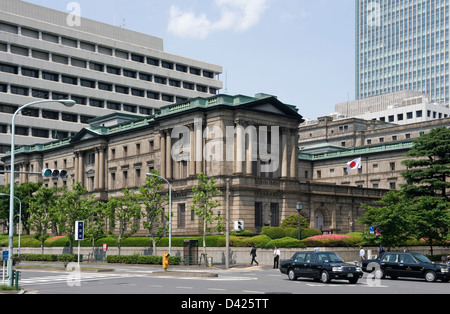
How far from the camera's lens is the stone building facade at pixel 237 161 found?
72.7 m

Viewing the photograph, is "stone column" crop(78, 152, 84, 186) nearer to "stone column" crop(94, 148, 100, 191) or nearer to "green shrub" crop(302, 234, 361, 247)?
"stone column" crop(94, 148, 100, 191)

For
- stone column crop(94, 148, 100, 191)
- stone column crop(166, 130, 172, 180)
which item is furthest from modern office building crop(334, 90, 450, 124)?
stone column crop(166, 130, 172, 180)

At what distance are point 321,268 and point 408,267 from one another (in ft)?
19.4

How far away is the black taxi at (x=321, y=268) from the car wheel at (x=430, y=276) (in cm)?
470

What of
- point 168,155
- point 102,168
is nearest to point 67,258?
point 168,155

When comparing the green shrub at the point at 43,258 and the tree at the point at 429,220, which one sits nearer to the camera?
the tree at the point at 429,220

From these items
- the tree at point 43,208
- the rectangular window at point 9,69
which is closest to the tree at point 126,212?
the tree at point 43,208

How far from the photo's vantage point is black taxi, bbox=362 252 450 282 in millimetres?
36688

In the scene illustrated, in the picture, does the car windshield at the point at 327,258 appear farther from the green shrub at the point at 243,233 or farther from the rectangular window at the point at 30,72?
the rectangular window at the point at 30,72

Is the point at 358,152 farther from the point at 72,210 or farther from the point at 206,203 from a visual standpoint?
the point at 72,210
